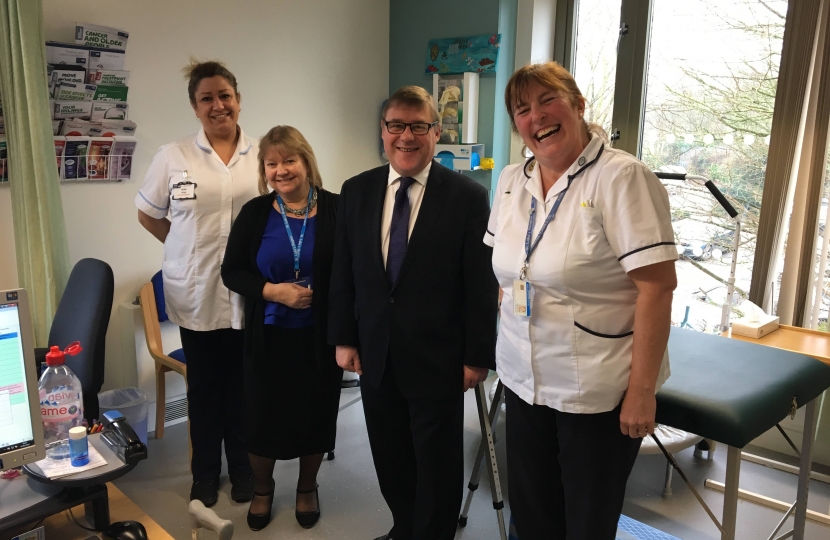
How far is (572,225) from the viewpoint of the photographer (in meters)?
1.35

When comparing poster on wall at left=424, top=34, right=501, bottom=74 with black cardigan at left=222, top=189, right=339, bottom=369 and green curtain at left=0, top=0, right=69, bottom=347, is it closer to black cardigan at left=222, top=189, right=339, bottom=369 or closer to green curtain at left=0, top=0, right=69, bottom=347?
black cardigan at left=222, top=189, right=339, bottom=369

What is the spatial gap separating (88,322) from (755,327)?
7.86ft

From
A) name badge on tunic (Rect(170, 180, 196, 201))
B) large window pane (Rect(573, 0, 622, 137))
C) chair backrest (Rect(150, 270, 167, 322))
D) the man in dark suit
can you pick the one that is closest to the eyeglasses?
the man in dark suit

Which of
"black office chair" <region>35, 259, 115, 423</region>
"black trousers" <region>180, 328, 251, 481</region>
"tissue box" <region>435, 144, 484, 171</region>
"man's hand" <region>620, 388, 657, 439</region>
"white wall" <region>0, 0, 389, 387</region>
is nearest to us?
"man's hand" <region>620, 388, 657, 439</region>

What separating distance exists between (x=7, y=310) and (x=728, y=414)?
4.97 feet

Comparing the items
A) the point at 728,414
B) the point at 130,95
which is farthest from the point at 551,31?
the point at 728,414

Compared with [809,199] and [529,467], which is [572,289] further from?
[809,199]

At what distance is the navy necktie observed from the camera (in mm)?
1751

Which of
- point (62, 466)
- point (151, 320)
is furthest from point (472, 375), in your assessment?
point (151, 320)

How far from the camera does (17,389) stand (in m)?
1.12

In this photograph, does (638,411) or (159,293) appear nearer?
(638,411)

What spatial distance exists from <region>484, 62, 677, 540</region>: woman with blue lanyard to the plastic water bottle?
3.26 ft

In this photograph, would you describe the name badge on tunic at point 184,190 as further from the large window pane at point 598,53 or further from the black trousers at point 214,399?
the large window pane at point 598,53

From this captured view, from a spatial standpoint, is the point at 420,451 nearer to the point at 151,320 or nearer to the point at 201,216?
the point at 201,216
